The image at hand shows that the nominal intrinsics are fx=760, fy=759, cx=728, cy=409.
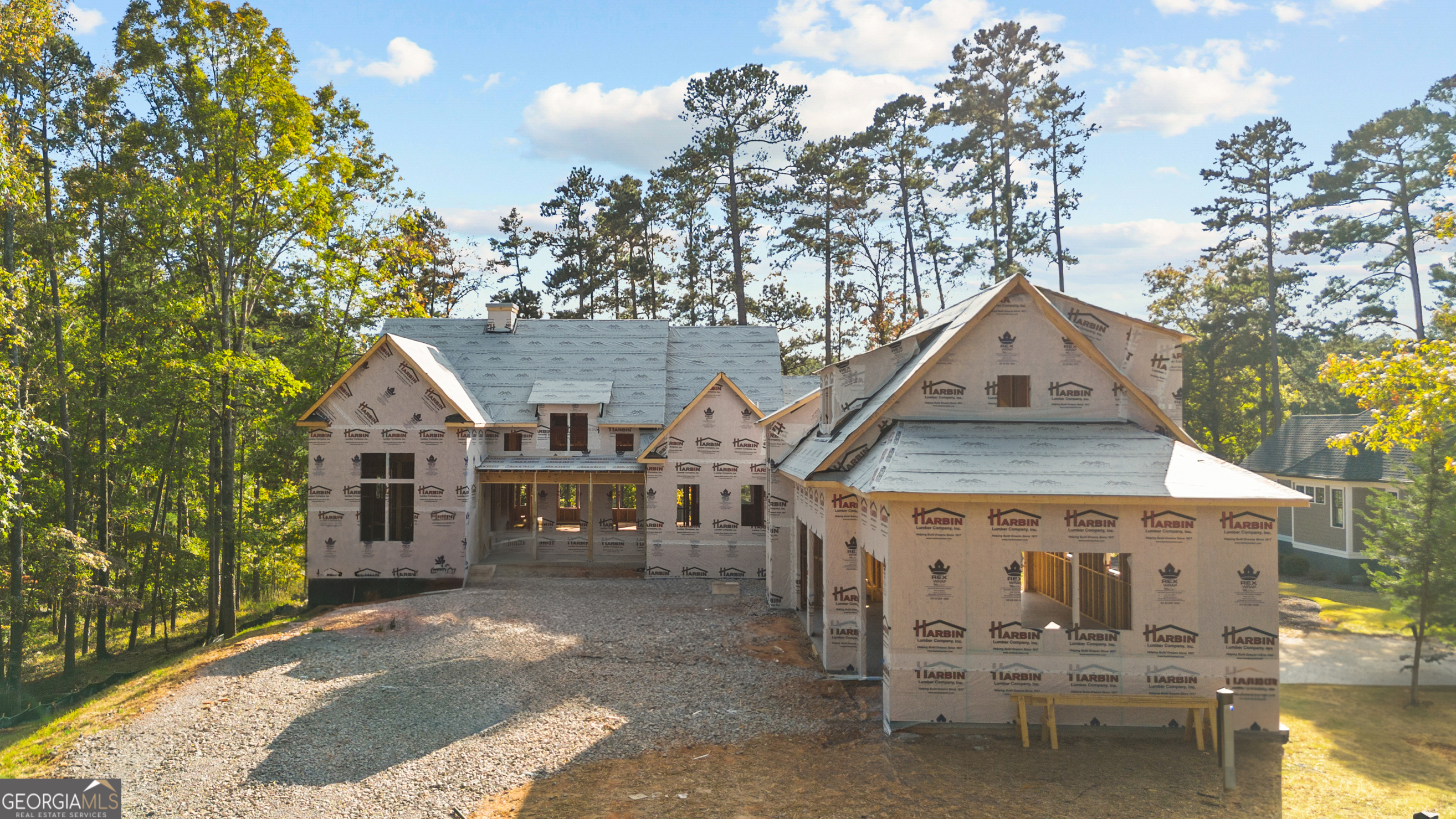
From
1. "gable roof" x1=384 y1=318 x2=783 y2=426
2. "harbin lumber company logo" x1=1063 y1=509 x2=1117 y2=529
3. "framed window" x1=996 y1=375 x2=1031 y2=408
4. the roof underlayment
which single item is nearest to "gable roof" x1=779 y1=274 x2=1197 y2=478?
the roof underlayment

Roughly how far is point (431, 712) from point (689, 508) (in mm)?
11687

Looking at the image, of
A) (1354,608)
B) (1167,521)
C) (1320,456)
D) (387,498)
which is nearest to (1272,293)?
(1320,456)

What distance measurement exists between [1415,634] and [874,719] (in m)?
10.5

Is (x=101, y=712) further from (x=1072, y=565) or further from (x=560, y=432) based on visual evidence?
(x=1072, y=565)

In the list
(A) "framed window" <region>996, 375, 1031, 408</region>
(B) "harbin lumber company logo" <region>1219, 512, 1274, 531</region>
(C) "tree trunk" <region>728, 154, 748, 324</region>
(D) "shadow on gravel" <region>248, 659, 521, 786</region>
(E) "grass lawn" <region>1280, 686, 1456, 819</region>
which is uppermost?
(C) "tree trunk" <region>728, 154, 748, 324</region>

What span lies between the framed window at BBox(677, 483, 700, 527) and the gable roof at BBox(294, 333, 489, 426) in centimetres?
603

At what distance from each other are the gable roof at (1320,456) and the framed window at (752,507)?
1822 cm

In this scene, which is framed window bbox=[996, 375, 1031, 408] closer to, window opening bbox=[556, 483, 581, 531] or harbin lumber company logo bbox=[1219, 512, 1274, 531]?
harbin lumber company logo bbox=[1219, 512, 1274, 531]

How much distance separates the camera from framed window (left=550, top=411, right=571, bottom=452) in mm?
23156

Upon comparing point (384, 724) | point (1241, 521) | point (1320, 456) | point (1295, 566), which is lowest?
point (1295, 566)

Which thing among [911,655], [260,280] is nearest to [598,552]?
[260,280]

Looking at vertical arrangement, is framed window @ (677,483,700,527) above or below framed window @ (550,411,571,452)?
below

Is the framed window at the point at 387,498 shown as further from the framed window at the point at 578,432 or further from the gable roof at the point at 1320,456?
the gable roof at the point at 1320,456

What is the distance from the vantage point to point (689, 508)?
71.7 ft
